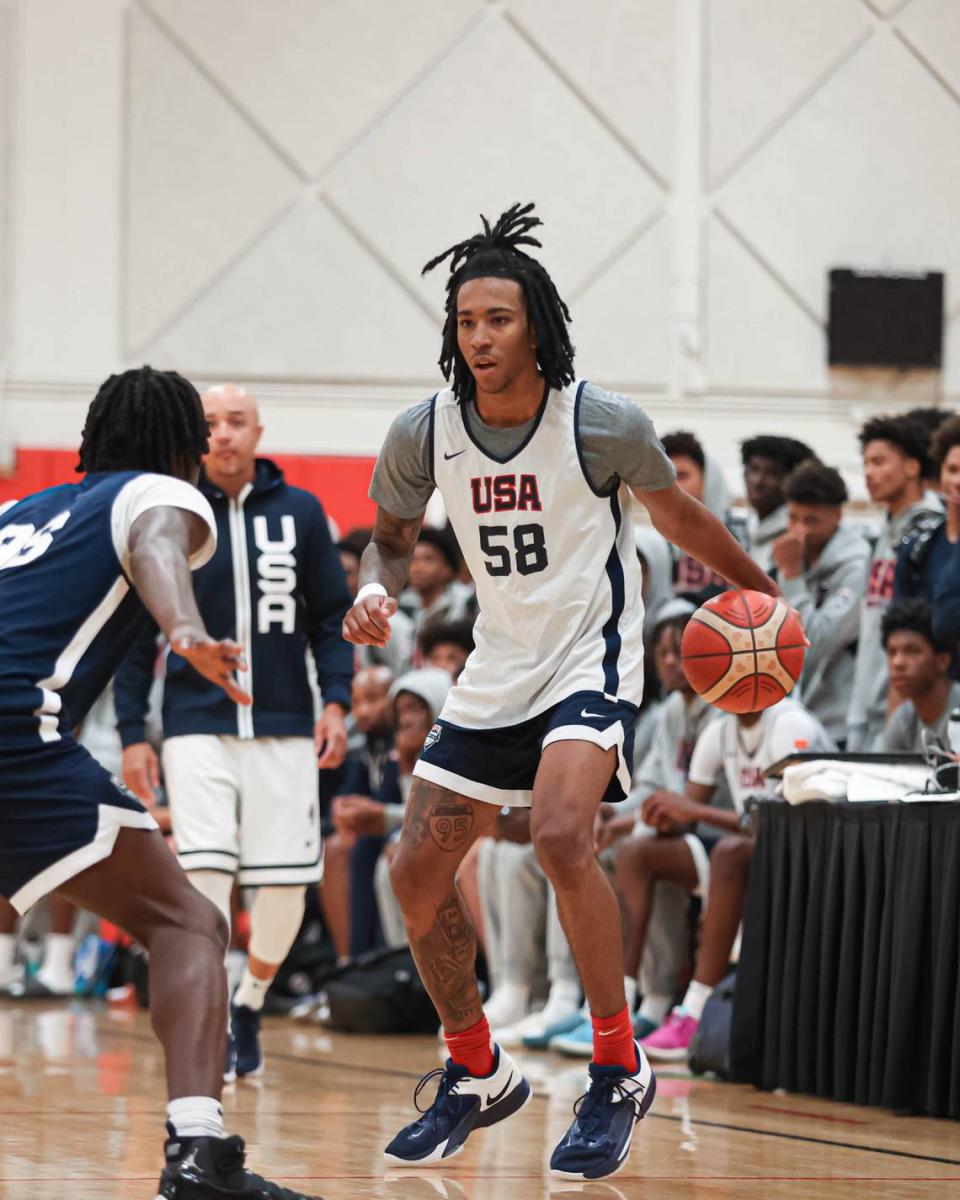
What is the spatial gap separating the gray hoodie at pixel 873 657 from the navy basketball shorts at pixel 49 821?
15.6 feet

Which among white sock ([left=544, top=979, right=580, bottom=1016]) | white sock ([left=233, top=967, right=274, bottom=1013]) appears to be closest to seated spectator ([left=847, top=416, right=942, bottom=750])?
white sock ([left=544, top=979, right=580, bottom=1016])

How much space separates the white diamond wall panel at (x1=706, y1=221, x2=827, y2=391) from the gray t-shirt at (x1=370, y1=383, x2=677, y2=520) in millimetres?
9885

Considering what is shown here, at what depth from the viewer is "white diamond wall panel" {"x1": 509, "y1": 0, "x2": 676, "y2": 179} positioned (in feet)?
47.4

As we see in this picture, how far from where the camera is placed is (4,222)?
45.1 ft

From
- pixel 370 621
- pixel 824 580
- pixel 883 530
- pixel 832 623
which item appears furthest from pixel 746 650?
pixel 824 580

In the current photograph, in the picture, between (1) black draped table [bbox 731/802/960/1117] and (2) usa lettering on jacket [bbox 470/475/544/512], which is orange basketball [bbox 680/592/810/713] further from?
(1) black draped table [bbox 731/802/960/1117]

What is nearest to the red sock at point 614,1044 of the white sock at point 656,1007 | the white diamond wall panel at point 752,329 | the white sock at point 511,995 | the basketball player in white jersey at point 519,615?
the basketball player in white jersey at point 519,615

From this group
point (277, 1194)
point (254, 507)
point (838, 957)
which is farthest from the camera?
point (254, 507)

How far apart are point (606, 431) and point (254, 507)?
255 cm

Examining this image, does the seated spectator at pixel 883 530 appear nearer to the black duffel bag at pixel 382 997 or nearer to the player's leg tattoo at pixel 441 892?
the black duffel bag at pixel 382 997

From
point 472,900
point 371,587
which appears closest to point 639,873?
point 472,900

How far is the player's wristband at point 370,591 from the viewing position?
15.3 feet

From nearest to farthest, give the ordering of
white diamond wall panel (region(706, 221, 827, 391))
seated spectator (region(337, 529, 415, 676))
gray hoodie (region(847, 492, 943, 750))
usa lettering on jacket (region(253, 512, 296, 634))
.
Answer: usa lettering on jacket (region(253, 512, 296, 634)) < gray hoodie (region(847, 492, 943, 750)) < seated spectator (region(337, 529, 415, 676)) < white diamond wall panel (region(706, 221, 827, 391))

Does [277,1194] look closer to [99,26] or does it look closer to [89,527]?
[89,527]
